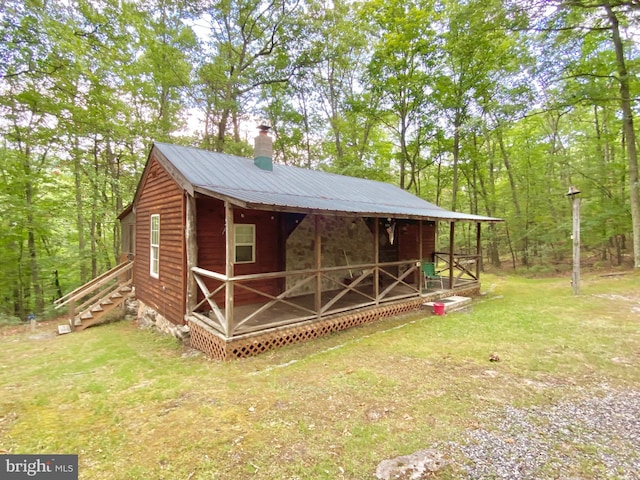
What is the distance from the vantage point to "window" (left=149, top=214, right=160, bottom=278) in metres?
7.88

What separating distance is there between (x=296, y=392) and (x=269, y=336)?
5.68 feet

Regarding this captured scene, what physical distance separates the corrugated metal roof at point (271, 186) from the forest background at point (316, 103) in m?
5.89

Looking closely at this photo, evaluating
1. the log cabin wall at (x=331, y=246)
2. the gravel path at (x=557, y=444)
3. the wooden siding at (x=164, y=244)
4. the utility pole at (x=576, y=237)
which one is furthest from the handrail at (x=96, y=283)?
the utility pole at (x=576, y=237)

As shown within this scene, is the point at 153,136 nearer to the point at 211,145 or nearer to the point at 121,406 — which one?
the point at 211,145

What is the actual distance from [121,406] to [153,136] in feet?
45.9

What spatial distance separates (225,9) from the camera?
14977 millimetres

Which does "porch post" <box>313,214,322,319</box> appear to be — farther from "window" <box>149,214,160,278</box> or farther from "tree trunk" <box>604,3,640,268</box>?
"tree trunk" <box>604,3,640,268</box>

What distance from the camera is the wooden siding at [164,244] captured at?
6.54 meters

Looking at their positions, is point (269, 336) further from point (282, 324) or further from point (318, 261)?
point (318, 261)

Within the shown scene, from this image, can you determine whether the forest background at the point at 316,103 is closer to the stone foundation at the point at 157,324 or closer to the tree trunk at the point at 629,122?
the tree trunk at the point at 629,122

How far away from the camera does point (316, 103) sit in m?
20.7

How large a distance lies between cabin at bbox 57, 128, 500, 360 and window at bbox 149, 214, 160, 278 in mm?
28

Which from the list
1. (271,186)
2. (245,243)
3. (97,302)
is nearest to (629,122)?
(271,186)

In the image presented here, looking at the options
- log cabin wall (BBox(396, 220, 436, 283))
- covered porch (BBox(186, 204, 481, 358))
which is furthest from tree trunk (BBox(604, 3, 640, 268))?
covered porch (BBox(186, 204, 481, 358))
